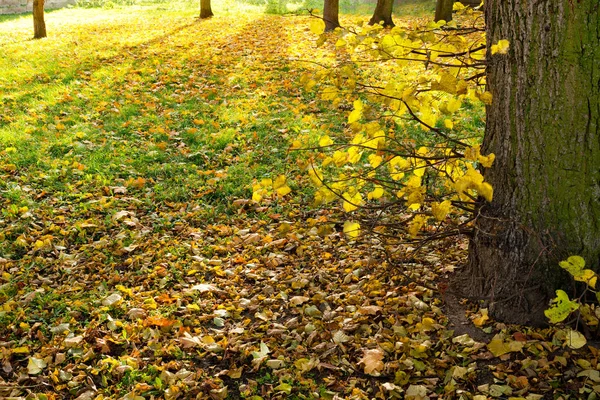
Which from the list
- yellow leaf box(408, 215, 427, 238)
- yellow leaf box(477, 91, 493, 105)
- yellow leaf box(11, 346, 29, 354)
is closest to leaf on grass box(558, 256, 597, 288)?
yellow leaf box(408, 215, 427, 238)

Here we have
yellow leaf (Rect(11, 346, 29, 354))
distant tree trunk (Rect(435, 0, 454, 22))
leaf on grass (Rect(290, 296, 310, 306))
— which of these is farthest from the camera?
distant tree trunk (Rect(435, 0, 454, 22))

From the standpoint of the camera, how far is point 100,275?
417cm

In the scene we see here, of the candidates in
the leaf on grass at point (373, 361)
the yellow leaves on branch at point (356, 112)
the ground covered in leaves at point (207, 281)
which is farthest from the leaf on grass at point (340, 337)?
the yellow leaves on branch at point (356, 112)

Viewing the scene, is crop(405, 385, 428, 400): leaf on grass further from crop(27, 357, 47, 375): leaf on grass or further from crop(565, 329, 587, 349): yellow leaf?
crop(27, 357, 47, 375): leaf on grass

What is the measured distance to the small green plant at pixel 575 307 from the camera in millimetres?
2371

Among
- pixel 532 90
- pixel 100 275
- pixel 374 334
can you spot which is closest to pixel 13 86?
pixel 100 275

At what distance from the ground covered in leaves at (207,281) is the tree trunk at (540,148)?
0.34 metres

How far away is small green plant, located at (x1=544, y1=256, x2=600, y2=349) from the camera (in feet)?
7.78

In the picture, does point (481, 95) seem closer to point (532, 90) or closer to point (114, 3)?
point (532, 90)

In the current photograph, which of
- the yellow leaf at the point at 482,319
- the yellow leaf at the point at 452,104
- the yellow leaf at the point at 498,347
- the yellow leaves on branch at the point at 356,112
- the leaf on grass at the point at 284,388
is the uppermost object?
the yellow leaf at the point at 452,104

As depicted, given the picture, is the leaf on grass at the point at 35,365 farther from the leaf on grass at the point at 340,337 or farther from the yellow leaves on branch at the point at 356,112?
the yellow leaves on branch at the point at 356,112

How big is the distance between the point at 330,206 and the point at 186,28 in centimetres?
1028

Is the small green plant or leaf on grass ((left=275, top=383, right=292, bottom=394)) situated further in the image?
leaf on grass ((left=275, top=383, right=292, bottom=394))

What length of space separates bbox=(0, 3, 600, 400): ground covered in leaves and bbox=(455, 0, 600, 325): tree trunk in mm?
337
